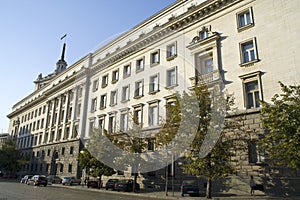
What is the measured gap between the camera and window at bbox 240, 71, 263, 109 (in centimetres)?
2216

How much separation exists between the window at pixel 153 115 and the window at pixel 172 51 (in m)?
6.18

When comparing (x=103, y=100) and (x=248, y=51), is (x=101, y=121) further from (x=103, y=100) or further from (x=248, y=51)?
(x=248, y=51)

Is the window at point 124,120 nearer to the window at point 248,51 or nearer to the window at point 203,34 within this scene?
the window at point 203,34

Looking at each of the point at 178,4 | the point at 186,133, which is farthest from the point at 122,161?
the point at 178,4

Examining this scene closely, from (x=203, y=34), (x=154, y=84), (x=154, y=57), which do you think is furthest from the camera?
(x=154, y=57)

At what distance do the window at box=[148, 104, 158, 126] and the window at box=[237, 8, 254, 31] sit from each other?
12.7m

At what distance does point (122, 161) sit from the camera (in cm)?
2689

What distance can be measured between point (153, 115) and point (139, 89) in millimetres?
5170

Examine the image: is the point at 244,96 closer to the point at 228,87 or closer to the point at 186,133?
the point at 228,87

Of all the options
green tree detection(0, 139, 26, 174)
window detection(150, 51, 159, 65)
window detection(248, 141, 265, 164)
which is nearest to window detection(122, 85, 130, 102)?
window detection(150, 51, 159, 65)

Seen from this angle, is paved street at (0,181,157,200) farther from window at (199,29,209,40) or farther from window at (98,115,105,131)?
window at (199,29,209,40)

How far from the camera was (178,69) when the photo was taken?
1164 inches

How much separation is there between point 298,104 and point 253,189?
26.0ft

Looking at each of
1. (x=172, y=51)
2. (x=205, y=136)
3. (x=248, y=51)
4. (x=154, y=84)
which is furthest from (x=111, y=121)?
(x=248, y=51)
